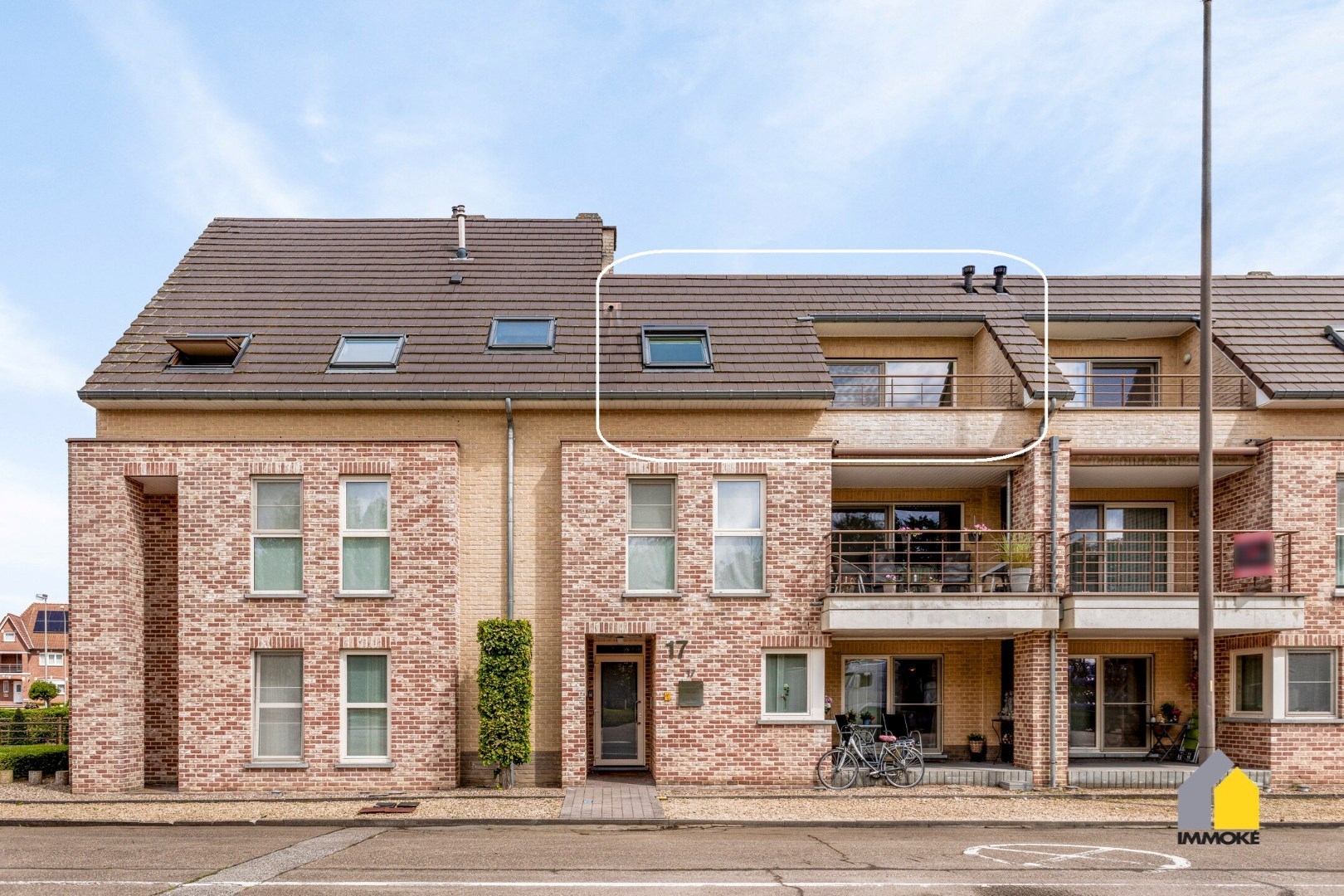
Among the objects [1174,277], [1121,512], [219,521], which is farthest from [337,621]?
[1174,277]

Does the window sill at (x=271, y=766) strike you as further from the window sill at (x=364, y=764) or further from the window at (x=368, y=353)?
the window at (x=368, y=353)

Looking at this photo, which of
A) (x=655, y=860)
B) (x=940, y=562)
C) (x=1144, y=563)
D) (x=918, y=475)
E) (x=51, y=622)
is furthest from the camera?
(x=51, y=622)

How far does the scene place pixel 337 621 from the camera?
15789mm

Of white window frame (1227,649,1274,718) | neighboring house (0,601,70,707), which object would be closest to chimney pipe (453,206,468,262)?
white window frame (1227,649,1274,718)

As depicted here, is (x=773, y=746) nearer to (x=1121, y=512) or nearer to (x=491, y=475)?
(x=491, y=475)

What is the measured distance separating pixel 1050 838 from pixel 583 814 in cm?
567

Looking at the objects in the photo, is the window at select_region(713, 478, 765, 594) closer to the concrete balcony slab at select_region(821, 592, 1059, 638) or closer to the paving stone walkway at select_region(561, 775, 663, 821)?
the concrete balcony slab at select_region(821, 592, 1059, 638)

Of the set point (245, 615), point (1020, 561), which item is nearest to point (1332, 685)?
point (1020, 561)

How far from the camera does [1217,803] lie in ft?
32.2

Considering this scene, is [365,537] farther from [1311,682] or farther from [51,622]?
[51,622]

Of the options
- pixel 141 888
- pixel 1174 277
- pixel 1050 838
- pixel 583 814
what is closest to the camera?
pixel 141 888

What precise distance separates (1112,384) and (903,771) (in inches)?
330

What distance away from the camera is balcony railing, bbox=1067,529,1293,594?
1691cm

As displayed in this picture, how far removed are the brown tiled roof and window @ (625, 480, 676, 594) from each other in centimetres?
184
